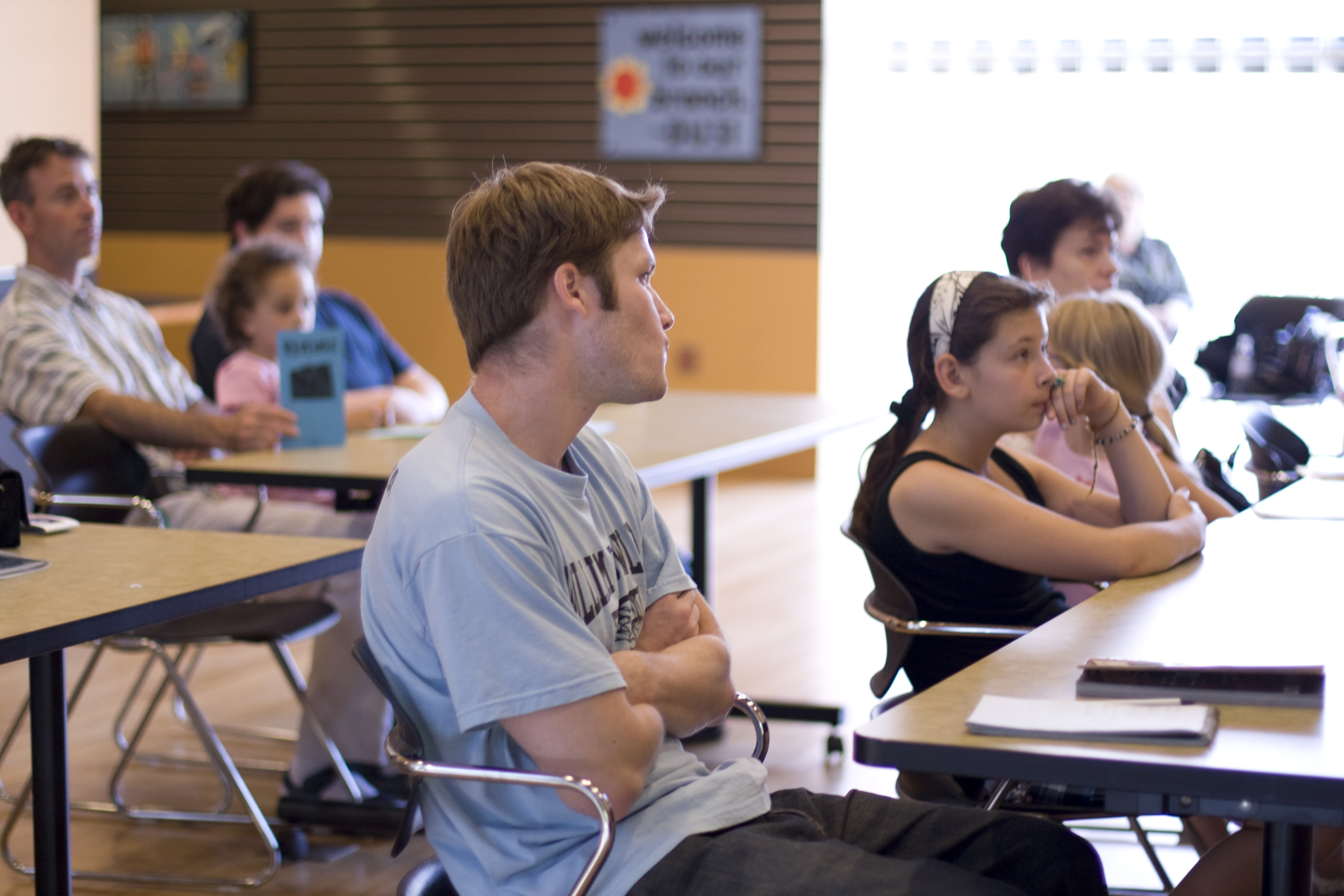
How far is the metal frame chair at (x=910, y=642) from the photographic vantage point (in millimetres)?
2086

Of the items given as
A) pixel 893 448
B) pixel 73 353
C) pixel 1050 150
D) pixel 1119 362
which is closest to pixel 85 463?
pixel 73 353

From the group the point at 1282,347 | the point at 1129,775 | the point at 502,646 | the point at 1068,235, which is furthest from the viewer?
the point at 1282,347

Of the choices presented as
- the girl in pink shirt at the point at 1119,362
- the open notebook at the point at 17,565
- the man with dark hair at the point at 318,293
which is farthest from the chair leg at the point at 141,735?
the girl in pink shirt at the point at 1119,362

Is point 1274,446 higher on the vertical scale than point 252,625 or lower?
higher

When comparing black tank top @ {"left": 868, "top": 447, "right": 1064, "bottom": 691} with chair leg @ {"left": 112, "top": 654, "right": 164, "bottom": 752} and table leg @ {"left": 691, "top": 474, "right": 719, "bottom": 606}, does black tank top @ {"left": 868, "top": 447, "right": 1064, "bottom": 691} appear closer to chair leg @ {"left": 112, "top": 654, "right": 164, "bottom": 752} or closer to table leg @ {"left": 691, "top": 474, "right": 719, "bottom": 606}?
table leg @ {"left": 691, "top": 474, "right": 719, "bottom": 606}

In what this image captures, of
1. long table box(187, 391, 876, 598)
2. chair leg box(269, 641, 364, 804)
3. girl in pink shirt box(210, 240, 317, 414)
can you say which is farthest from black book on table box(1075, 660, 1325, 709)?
girl in pink shirt box(210, 240, 317, 414)

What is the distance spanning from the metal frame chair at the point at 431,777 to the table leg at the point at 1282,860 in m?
0.63

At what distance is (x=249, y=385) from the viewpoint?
3703 mm

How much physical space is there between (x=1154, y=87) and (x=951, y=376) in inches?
227

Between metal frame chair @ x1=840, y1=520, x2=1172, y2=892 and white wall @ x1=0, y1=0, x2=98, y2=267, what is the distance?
5835 mm

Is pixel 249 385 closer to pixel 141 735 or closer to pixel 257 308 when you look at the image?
pixel 257 308

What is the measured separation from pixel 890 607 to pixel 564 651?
3.45 feet

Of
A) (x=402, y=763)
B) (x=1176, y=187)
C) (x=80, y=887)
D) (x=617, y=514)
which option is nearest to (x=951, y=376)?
(x=617, y=514)

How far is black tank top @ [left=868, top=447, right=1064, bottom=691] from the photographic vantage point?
2.33 m
